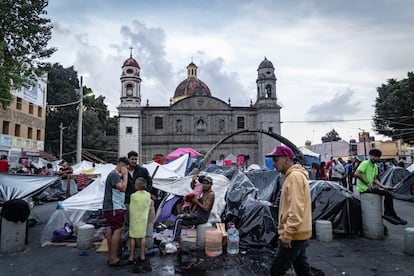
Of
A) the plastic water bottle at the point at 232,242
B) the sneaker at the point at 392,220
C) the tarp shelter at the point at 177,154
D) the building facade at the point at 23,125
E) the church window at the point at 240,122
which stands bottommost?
the plastic water bottle at the point at 232,242

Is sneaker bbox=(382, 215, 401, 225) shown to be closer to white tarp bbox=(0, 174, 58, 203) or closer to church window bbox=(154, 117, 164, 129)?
white tarp bbox=(0, 174, 58, 203)

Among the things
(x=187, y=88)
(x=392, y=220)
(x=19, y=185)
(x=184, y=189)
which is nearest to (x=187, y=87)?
(x=187, y=88)

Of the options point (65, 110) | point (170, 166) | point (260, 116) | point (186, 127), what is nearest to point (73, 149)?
point (65, 110)

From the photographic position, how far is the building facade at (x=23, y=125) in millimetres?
23641

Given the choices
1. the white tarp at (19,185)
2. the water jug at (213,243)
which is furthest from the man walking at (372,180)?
the white tarp at (19,185)

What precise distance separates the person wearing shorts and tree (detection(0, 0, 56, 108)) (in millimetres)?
9936

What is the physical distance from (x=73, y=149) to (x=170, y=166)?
35.4 metres

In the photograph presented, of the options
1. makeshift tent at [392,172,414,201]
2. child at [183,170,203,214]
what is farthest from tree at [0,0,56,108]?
makeshift tent at [392,172,414,201]

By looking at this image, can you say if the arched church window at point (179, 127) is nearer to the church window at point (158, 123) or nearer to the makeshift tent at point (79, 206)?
the church window at point (158, 123)

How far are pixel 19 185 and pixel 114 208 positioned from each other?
4.27 m

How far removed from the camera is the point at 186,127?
40.7m

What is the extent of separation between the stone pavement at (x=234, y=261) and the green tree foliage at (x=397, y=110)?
27528mm

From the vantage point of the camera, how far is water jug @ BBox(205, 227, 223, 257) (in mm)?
5734

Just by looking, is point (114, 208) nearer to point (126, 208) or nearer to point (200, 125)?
point (126, 208)
